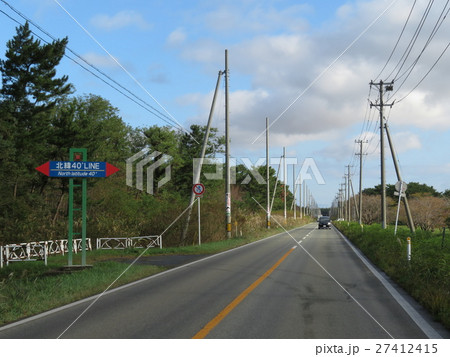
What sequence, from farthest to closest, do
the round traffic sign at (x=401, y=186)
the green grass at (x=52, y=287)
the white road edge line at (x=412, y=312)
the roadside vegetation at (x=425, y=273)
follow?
the round traffic sign at (x=401, y=186) < the green grass at (x=52, y=287) < the roadside vegetation at (x=425, y=273) < the white road edge line at (x=412, y=312)

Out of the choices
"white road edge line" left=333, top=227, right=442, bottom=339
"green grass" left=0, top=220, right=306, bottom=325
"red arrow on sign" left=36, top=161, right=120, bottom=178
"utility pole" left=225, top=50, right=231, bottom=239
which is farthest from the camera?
"utility pole" left=225, top=50, right=231, bottom=239

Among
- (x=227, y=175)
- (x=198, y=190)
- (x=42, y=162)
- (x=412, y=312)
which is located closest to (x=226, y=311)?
(x=412, y=312)

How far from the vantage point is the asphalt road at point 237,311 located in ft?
20.8

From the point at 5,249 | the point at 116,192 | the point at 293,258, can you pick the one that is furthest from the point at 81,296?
the point at 116,192

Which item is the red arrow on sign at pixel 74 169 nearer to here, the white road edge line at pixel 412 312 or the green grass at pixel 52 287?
the green grass at pixel 52 287

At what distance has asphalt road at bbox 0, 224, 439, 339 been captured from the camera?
6.35 metres

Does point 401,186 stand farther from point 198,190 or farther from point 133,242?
point 133,242

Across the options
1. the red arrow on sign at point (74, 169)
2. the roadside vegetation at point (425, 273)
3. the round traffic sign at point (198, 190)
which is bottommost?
the roadside vegetation at point (425, 273)

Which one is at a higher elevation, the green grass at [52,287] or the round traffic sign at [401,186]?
the round traffic sign at [401,186]

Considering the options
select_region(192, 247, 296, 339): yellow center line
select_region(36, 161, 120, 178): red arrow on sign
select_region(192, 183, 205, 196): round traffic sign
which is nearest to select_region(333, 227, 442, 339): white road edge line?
select_region(192, 247, 296, 339): yellow center line

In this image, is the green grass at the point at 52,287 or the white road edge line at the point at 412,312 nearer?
the white road edge line at the point at 412,312

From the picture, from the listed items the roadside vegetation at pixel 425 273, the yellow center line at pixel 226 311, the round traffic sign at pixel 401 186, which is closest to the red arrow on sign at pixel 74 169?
the yellow center line at pixel 226 311

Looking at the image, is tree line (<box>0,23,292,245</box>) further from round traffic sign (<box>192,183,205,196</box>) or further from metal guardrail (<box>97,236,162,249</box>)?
round traffic sign (<box>192,183,205,196</box>)

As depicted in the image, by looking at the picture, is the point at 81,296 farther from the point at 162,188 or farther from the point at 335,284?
the point at 162,188
